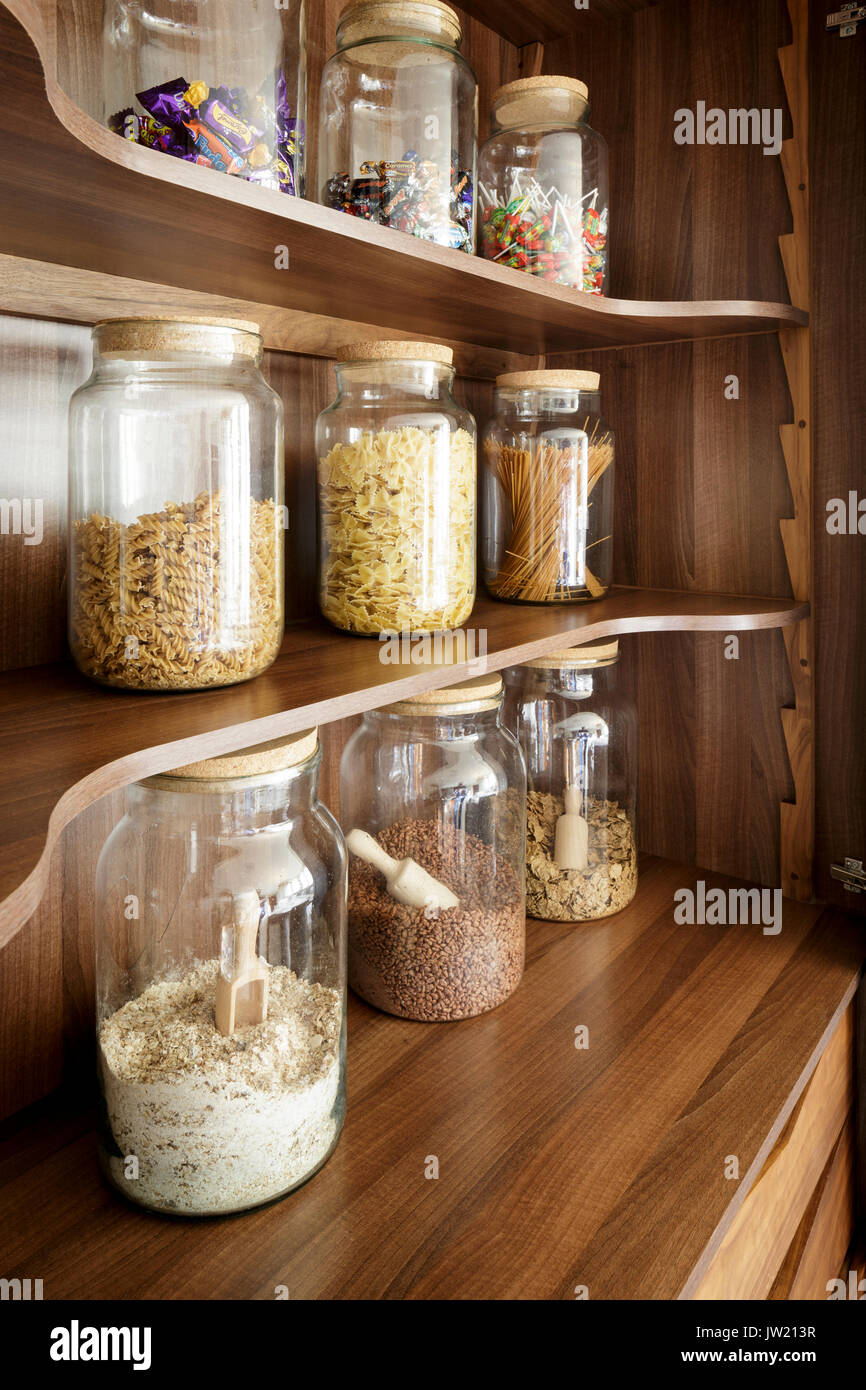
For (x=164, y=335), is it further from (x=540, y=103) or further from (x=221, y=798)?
(x=540, y=103)

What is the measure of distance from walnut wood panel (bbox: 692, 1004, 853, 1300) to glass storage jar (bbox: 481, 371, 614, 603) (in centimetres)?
74

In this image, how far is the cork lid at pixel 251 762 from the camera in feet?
2.83

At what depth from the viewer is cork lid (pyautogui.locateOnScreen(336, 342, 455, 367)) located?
3.41ft

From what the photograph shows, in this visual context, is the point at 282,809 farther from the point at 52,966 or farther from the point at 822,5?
the point at 822,5

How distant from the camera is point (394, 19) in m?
1.05

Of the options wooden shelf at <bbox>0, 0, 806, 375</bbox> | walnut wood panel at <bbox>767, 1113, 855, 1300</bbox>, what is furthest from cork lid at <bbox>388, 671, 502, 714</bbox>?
walnut wood panel at <bbox>767, 1113, 855, 1300</bbox>

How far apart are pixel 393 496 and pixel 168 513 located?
0.29 metres

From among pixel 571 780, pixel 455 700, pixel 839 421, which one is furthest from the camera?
pixel 571 780

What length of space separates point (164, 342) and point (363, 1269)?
0.82 metres

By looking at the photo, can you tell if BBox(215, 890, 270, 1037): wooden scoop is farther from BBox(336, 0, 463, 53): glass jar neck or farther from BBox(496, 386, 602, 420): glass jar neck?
BBox(336, 0, 463, 53): glass jar neck

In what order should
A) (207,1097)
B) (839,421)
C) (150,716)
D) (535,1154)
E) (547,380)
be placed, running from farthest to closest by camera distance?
(839,421)
(547,380)
(535,1154)
(207,1097)
(150,716)

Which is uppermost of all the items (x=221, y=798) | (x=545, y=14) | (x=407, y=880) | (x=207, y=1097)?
(x=545, y=14)

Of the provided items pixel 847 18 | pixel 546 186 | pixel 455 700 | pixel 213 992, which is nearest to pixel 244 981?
pixel 213 992

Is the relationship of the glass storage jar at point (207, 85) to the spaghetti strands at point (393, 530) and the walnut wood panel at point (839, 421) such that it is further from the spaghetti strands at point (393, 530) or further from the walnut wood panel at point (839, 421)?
the walnut wood panel at point (839, 421)
